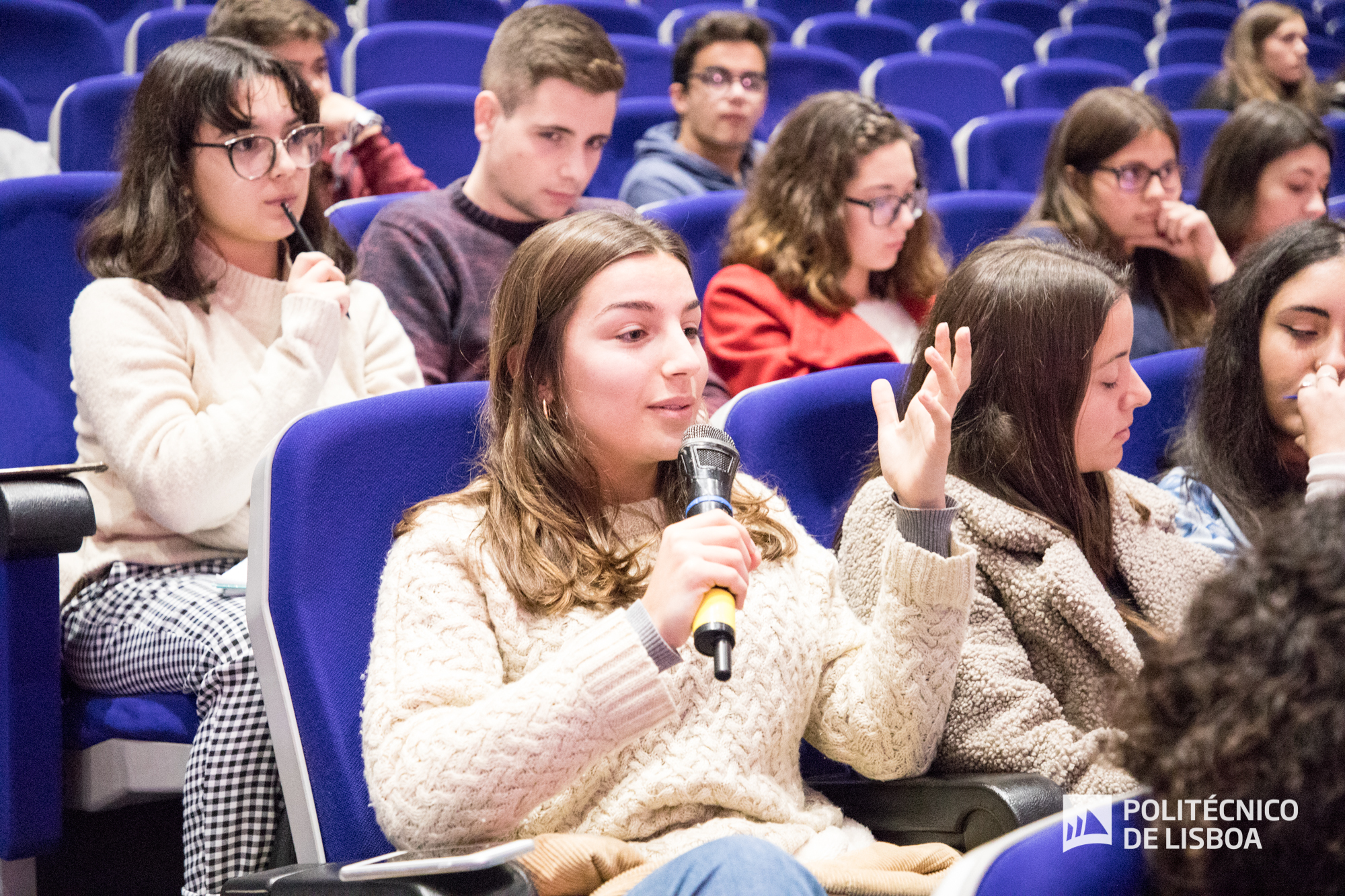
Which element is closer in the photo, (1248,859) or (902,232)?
(1248,859)

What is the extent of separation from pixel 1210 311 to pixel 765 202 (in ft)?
2.68

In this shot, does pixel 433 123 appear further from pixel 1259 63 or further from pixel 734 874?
pixel 1259 63

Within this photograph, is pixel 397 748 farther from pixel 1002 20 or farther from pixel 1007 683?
pixel 1002 20

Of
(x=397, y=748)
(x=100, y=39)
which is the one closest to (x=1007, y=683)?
(x=397, y=748)

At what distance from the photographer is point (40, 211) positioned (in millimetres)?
1670

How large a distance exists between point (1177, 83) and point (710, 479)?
3.59m

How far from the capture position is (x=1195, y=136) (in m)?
3.45

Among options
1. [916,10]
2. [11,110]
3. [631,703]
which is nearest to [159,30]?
[11,110]

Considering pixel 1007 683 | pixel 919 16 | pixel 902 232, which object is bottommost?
pixel 1007 683

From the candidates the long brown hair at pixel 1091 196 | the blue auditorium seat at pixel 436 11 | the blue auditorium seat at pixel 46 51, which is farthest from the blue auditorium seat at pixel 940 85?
the blue auditorium seat at pixel 46 51

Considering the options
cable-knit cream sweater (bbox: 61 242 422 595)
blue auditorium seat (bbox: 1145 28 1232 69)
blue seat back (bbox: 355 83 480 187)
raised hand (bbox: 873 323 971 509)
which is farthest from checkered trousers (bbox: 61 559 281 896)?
blue auditorium seat (bbox: 1145 28 1232 69)

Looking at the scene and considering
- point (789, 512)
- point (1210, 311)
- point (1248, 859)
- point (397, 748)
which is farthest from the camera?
point (1210, 311)

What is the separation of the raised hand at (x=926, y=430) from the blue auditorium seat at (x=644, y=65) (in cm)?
233

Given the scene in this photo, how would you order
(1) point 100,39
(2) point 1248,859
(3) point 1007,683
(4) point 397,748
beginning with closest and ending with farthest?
1. (2) point 1248,859
2. (4) point 397,748
3. (3) point 1007,683
4. (1) point 100,39
